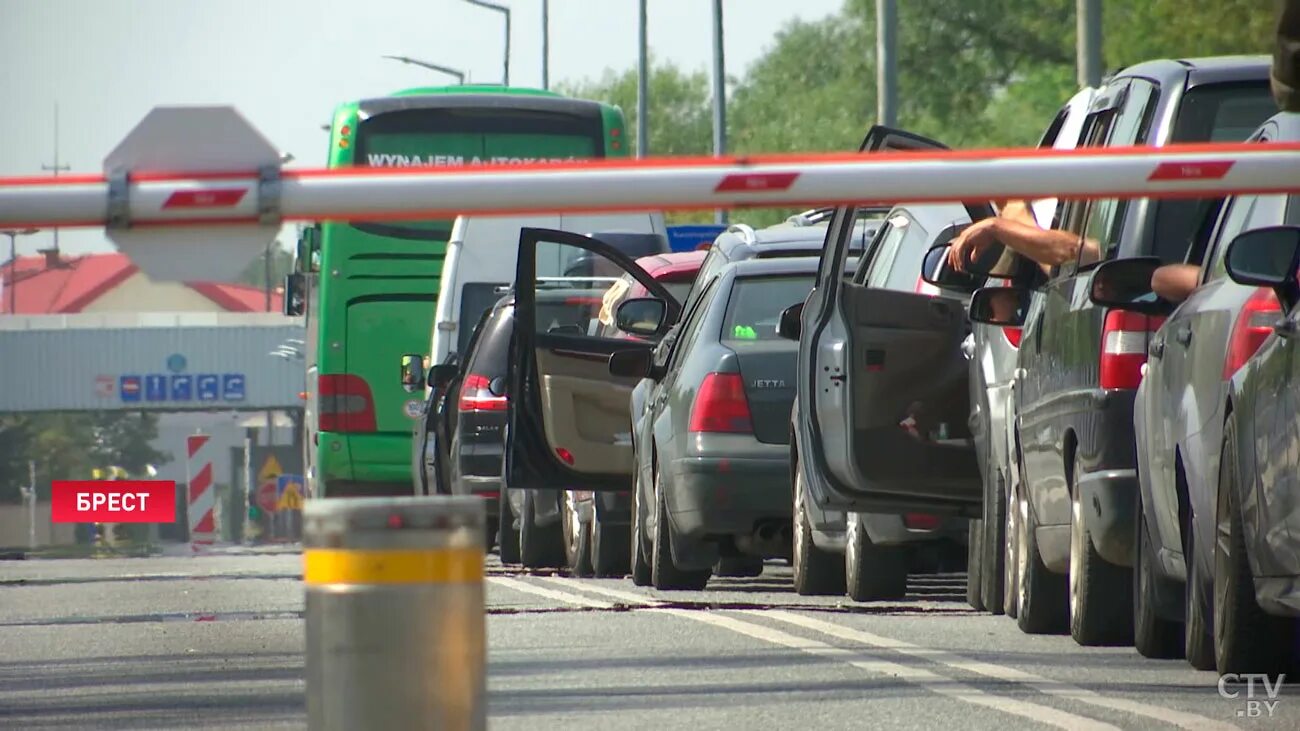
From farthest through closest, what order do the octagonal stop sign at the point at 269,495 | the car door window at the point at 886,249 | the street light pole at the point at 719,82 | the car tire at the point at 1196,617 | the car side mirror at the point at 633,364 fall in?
1. the octagonal stop sign at the point at 269,495
2. the street light pole at the point at 719,82
3. the car side mirror at the point at 633,364
4. the car door window at the point at 886,249
5. the car tire at the point at 1196,617

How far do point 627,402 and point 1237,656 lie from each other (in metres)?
9.21

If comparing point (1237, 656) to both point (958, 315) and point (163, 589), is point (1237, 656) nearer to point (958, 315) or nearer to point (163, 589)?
point (958, 315)

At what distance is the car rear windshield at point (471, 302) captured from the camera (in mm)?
26297

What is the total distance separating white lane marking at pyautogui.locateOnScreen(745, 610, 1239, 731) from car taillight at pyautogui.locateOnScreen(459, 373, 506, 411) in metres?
8.55

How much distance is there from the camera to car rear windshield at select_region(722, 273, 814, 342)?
1470 centimetres

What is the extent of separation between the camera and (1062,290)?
420 inches

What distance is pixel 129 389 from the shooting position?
101062 mm

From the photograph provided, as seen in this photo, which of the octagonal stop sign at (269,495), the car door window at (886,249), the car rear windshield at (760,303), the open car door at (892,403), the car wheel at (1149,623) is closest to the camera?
the car wheel at (1149,623)

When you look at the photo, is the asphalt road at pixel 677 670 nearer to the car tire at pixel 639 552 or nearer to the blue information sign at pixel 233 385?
the car tire at pixel 639 552

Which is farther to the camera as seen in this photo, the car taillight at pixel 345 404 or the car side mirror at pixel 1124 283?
the car taillight at pixel 345 404

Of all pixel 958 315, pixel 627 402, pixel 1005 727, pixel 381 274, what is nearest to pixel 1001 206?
pixel 958 315

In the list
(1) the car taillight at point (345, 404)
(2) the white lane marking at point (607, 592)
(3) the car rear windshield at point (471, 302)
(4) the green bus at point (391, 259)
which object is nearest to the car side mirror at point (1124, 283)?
(2) the white lane marking at point (607, 592)

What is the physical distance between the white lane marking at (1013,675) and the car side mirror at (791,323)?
1542 mm

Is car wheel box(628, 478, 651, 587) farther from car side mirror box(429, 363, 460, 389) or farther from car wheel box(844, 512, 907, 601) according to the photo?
car side mirror box(429, 363, 460, 389)
